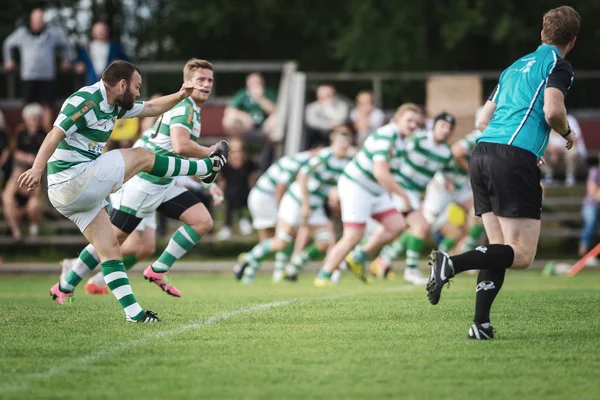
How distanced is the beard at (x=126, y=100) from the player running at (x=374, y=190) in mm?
6270

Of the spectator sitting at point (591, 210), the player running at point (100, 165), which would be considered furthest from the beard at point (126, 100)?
the spectator sitting at point (591, 210)

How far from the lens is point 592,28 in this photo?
2644 centimetres

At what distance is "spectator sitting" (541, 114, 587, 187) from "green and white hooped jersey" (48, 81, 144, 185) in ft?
43.3

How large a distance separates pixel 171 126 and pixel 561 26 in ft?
14.2

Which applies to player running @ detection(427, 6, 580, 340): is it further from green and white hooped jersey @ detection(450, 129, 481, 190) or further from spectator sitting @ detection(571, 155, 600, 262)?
spectator sitting @ detection(571, 155, 600, 262)

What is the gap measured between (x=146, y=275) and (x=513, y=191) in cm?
460

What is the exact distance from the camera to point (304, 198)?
16.7m

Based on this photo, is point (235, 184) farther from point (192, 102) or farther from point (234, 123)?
point (192, 102)

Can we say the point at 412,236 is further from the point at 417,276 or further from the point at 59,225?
the point at 59,225

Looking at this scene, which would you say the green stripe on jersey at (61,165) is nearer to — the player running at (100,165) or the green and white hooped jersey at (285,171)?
the player running at (100,165)

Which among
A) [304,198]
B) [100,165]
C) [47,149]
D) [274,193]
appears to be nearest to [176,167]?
[100,165]

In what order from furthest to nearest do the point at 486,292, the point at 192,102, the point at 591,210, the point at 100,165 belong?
the point at 591,210, the point at 192,102, the point at 100,165, the point at 486,292

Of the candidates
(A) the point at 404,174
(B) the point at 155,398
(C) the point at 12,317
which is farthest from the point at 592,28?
(B) the point at 155,398

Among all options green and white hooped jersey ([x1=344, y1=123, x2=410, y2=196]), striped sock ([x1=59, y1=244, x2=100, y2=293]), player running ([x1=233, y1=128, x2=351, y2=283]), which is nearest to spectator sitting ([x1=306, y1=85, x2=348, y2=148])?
player running ([x1=233, y1=128, x2=351, y2=283])
